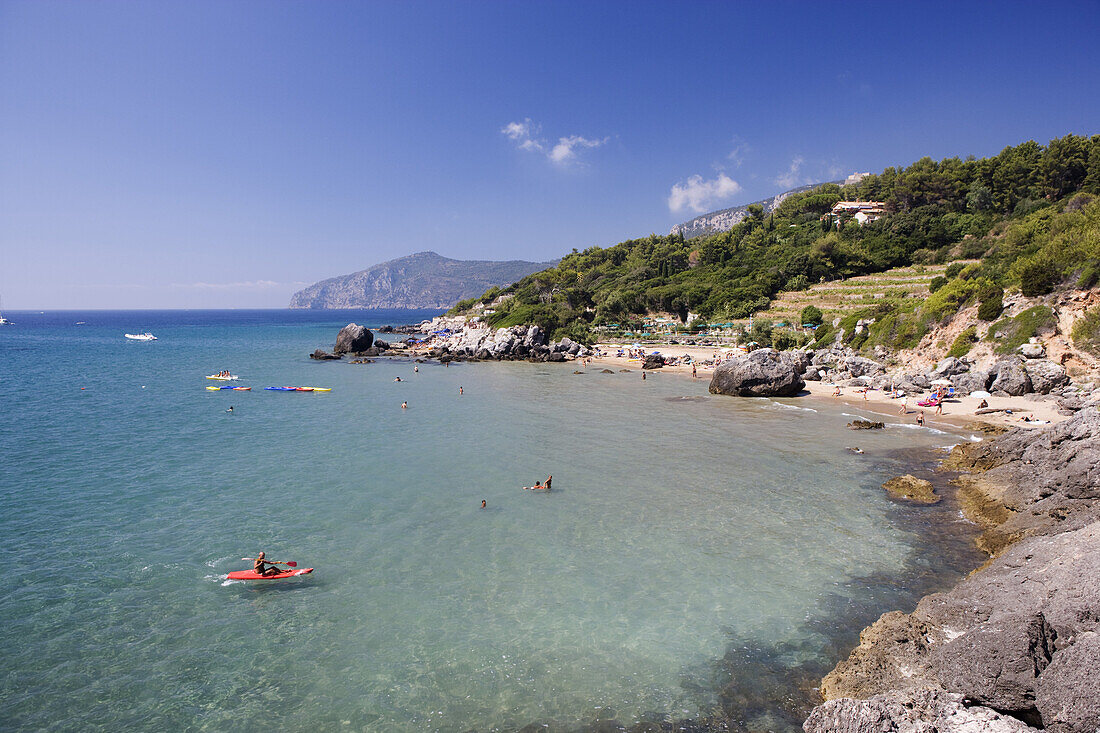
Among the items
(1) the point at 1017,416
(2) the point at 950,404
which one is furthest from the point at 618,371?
(1) the point at 1017,416

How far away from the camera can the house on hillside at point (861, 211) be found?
97481mm

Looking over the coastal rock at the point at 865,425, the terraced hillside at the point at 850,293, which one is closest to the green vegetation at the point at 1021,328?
the coastal rock at the point at 865,425

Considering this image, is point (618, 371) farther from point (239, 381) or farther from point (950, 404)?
point (239, 381)

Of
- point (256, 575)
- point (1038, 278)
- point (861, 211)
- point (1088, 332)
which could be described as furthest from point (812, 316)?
point (256, 575)

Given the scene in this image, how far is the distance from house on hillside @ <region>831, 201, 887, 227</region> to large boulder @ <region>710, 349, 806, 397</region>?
70335 mm

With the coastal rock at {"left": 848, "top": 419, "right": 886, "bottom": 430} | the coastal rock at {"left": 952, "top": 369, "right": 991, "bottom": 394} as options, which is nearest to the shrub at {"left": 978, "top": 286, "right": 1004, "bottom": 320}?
the coastal rock at {"left": 952, "top": 369, "right": 991, "bottom": 394}

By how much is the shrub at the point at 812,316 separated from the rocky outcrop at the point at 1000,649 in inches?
2045

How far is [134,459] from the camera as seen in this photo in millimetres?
23484

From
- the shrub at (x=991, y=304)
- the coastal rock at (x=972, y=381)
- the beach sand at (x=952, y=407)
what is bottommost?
the beach sand at (x=952, y=407)

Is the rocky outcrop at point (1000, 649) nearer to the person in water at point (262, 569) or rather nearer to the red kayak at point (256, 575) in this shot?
the red kayak at point (256, 575)

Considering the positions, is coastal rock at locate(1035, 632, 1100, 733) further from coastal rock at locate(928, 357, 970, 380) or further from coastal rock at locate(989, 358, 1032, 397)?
coastal rock at locate(928, 357, 970, 380)

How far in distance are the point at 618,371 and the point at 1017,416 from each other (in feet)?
111

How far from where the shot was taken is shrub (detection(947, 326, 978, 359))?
38.0 metres

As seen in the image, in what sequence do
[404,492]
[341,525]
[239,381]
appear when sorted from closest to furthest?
[341,525], [404,492], [239,381]
